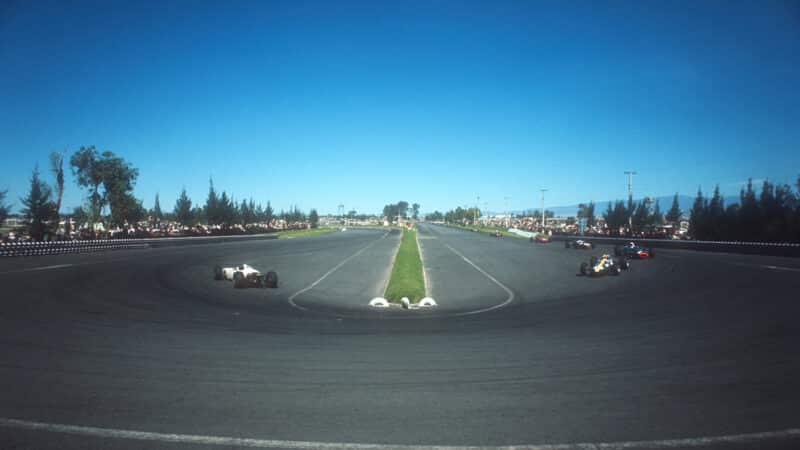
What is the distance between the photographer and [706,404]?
6.59 m

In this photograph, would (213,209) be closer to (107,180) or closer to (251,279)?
(107,180)

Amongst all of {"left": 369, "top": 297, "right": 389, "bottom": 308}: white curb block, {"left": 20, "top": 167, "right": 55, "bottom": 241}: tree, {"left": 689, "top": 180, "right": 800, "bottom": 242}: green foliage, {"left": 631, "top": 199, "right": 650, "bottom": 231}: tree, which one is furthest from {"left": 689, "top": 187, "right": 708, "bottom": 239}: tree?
{"left": 20, "top": 167, "right": 55, "bottom": 241}: tree

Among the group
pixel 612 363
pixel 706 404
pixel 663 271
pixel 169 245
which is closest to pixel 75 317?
pixel 612 363

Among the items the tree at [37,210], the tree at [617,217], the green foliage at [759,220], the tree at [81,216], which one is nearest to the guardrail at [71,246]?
the tree at [37,210]

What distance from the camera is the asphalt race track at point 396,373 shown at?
578 centimetres

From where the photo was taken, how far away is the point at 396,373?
26.6ft

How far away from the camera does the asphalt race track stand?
578 cm

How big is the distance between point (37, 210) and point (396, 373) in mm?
58743

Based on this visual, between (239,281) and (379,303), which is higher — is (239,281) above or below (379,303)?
above

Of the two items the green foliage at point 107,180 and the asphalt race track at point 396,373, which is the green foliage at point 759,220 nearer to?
the asphalt race track at point 396,373

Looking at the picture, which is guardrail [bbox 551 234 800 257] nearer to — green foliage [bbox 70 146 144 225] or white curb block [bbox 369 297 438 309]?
white curb block [bbox 369 297 438 309]

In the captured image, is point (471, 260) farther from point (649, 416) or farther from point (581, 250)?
point (649, 416)

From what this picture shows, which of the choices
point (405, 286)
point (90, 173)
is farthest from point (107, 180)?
point (405, 286)

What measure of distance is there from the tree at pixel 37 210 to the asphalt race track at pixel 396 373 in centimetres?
4165
